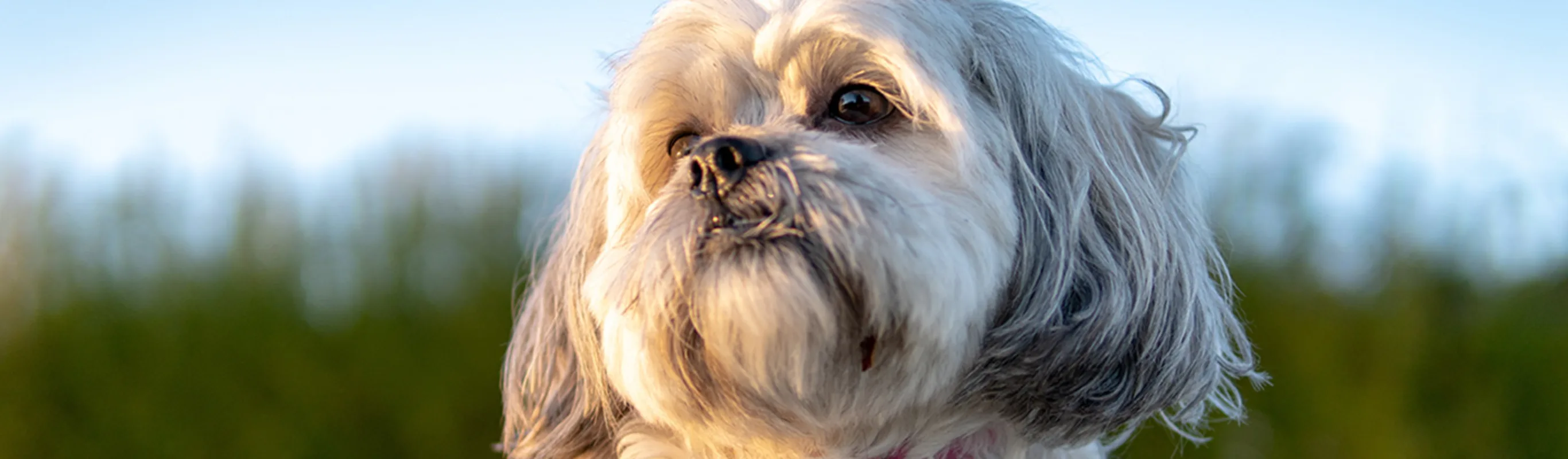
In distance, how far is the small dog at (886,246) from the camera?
1.47 metres

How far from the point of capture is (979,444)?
77.5 inches

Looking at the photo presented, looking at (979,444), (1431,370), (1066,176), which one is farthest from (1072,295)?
(1431,370)

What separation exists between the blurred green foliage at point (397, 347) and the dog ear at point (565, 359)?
5.63 feet

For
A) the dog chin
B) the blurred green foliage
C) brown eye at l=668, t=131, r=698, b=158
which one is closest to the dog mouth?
the dog chin

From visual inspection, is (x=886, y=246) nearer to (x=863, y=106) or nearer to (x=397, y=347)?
(x=863, y=106)

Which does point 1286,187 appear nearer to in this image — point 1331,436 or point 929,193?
point 1331,436

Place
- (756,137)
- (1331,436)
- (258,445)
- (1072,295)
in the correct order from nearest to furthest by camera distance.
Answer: (756,137) → (1072,295) → (1331,436) → (258,445)

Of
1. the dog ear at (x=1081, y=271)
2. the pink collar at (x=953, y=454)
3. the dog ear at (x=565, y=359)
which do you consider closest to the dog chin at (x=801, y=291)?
the dog ear at (x=1081, y=271)

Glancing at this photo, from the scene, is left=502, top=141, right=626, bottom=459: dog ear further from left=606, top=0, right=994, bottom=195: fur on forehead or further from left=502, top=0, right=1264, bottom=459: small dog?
left=606, top=0, right=994, bottom=195: fur on forehead

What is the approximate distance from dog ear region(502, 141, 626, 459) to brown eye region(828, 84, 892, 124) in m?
0.69

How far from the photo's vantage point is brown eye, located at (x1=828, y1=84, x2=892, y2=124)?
1.77 m

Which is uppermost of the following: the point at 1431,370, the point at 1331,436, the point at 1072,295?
the point at 1072,295

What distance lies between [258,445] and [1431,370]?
497 centimetres

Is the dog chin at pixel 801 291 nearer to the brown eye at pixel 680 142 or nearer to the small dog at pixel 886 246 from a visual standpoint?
the small dog at pixel 886 246
